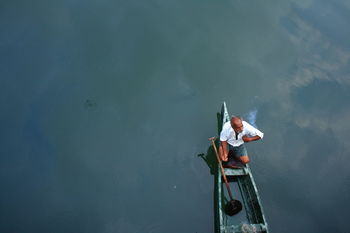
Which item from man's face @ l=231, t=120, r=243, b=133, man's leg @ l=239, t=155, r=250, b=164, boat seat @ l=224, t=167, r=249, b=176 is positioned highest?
man's face @ l=231, t=120, r=243, b=133

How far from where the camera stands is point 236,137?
515cm

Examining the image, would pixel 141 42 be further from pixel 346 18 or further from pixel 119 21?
pixel 346 18

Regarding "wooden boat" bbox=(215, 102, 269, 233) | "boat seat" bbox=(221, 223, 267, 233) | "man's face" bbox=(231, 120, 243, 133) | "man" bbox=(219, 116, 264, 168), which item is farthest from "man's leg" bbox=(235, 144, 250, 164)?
"boat seat" bbox=(221, 223, 267, 233)

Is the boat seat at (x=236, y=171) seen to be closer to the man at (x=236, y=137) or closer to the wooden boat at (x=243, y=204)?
the wooden boat at (x=243, y=204)

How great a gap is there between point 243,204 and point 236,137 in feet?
4.66

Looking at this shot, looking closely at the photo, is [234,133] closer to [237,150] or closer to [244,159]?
[237,150]

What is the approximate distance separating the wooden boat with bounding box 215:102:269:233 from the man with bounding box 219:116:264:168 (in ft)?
0.94

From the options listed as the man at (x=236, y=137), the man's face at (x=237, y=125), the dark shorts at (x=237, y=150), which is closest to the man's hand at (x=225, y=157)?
the man at (x=236, y=137)

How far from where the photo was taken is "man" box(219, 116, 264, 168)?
4.78 meters

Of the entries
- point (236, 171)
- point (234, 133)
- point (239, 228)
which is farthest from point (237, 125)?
point (239, 228)

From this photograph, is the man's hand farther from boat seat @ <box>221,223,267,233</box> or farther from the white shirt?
boat seat @ <box>221,223,267,233</box>

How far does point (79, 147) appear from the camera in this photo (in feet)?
19.7

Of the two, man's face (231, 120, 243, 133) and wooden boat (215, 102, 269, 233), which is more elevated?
man's face (231, 120, 243, 133)

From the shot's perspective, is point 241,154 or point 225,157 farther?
point 241,154
